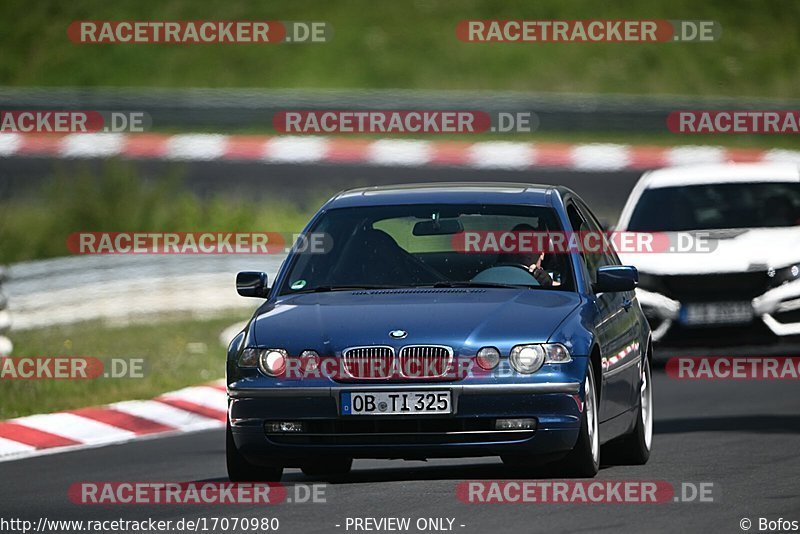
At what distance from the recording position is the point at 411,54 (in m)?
40.1

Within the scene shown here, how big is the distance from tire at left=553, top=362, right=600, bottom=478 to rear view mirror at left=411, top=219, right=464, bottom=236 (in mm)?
1219

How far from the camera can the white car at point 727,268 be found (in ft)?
49.8

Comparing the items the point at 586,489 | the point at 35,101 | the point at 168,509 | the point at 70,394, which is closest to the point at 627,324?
the point at 586,489

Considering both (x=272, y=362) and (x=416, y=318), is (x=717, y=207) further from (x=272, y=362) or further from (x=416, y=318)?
(x=272, y=362)

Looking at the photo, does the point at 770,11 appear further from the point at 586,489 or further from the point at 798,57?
the point at 586,489

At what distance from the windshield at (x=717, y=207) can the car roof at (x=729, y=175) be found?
0.16 ft

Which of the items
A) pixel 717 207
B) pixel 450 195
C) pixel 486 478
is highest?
pixel 717 207

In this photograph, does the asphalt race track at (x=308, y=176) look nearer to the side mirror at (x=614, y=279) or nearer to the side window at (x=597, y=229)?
the side window at (x=597, y=229)

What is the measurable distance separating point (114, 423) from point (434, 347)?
17.3 ft

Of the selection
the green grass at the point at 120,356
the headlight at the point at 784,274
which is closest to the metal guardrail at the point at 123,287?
the green grass at the point at 120,356

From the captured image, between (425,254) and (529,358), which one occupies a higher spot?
(425,254)

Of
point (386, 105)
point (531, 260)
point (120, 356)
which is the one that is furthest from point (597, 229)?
point (386, 105)

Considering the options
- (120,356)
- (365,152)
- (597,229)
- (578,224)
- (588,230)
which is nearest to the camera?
(578,224)

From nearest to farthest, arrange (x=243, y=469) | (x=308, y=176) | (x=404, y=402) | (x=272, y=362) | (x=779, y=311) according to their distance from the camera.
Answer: (x=404, y=402) → (x=272, y=362) → (x=243, y=469) → (x=779, y=311) → (x=308, y=176)
